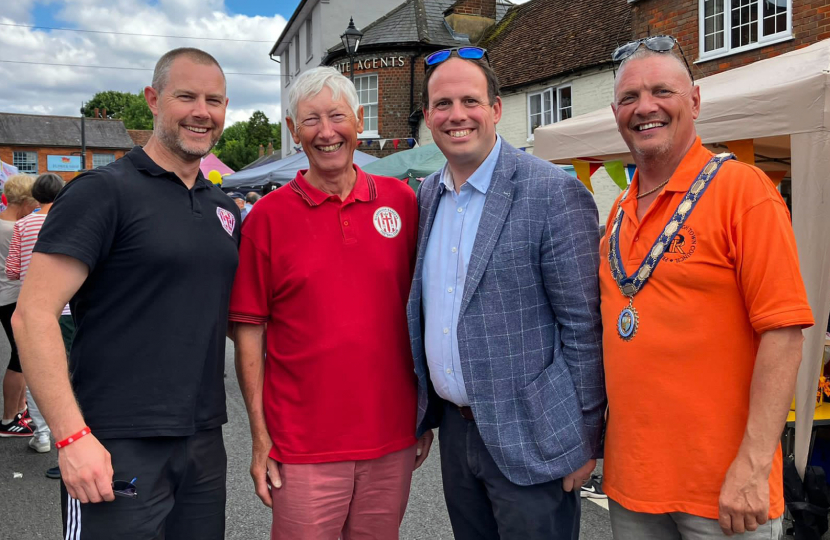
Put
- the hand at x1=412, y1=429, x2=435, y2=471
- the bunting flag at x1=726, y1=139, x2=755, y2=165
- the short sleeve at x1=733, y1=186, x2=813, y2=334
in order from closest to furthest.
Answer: the short sleeve at x1=733, y1=186, x2=813, y2=334 → the hand at x1=412, y1=429, x2=435, y2=471 → the bunting flag at x1=726, y1=139, x2=755, y2=165

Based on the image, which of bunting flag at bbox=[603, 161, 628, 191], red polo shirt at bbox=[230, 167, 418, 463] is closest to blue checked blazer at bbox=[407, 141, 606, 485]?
red polo shirt at bbox=[230, 167, 418, 463]

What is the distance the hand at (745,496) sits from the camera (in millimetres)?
1765

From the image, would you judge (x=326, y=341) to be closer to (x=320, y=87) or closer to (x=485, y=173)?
(x=485, y=173)

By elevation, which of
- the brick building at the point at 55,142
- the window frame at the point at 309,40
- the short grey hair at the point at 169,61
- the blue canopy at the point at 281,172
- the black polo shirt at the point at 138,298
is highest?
the brick building at the point at 55,142

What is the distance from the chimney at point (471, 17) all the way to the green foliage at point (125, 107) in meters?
72.7

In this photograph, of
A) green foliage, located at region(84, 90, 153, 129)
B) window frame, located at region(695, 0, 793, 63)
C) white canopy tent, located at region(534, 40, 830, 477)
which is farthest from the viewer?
green foliage, located at region(84, 90, 153, 129)

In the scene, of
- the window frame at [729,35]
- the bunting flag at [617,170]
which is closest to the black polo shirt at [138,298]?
the bunting flag at [617,170]

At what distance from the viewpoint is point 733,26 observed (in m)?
11.3

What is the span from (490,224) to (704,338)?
747 mm

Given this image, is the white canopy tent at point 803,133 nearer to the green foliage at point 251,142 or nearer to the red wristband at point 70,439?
the red wristband at point 70,439

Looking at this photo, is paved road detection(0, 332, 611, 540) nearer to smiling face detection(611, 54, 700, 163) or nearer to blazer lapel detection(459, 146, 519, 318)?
blazer lapel detection(459, 146, 519, 318)

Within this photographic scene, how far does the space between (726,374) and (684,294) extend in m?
0.25

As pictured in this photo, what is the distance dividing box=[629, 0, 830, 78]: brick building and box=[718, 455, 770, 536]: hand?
10.3 m

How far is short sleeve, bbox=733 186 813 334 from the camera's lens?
68.2 inches
